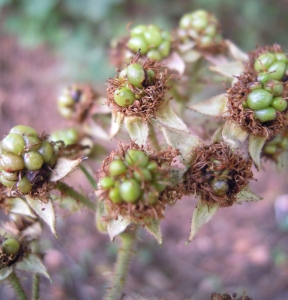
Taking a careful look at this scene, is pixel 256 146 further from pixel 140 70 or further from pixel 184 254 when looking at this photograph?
pixel 184 254

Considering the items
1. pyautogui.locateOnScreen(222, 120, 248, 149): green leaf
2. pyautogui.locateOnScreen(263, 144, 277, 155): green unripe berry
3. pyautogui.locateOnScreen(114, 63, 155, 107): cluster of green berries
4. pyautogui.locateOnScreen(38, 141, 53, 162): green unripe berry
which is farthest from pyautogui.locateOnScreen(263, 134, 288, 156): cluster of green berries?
pyautogui.locateOnScreen(38, 141, 53, 162): green unripe berry

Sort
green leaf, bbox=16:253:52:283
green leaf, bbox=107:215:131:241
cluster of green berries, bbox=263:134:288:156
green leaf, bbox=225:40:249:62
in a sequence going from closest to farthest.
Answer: green leaf, bbox=107:215:131:241, green leaf, bbox=16:253:52:283, cluster of green berries, bbox=263:134:288:156, green leaf, bbox=225:40:249:62

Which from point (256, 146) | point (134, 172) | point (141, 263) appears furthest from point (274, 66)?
point (141, 263)

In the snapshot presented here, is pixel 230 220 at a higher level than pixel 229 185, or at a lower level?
lower

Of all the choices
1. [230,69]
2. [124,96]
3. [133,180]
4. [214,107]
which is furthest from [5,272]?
[230,69]

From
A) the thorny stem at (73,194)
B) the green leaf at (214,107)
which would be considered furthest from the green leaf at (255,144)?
the thorny stem at (73,194)

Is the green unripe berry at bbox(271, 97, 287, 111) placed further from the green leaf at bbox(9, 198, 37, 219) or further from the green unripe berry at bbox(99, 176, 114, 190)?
the green leaf at bbox(9, 198, 37, 219)
